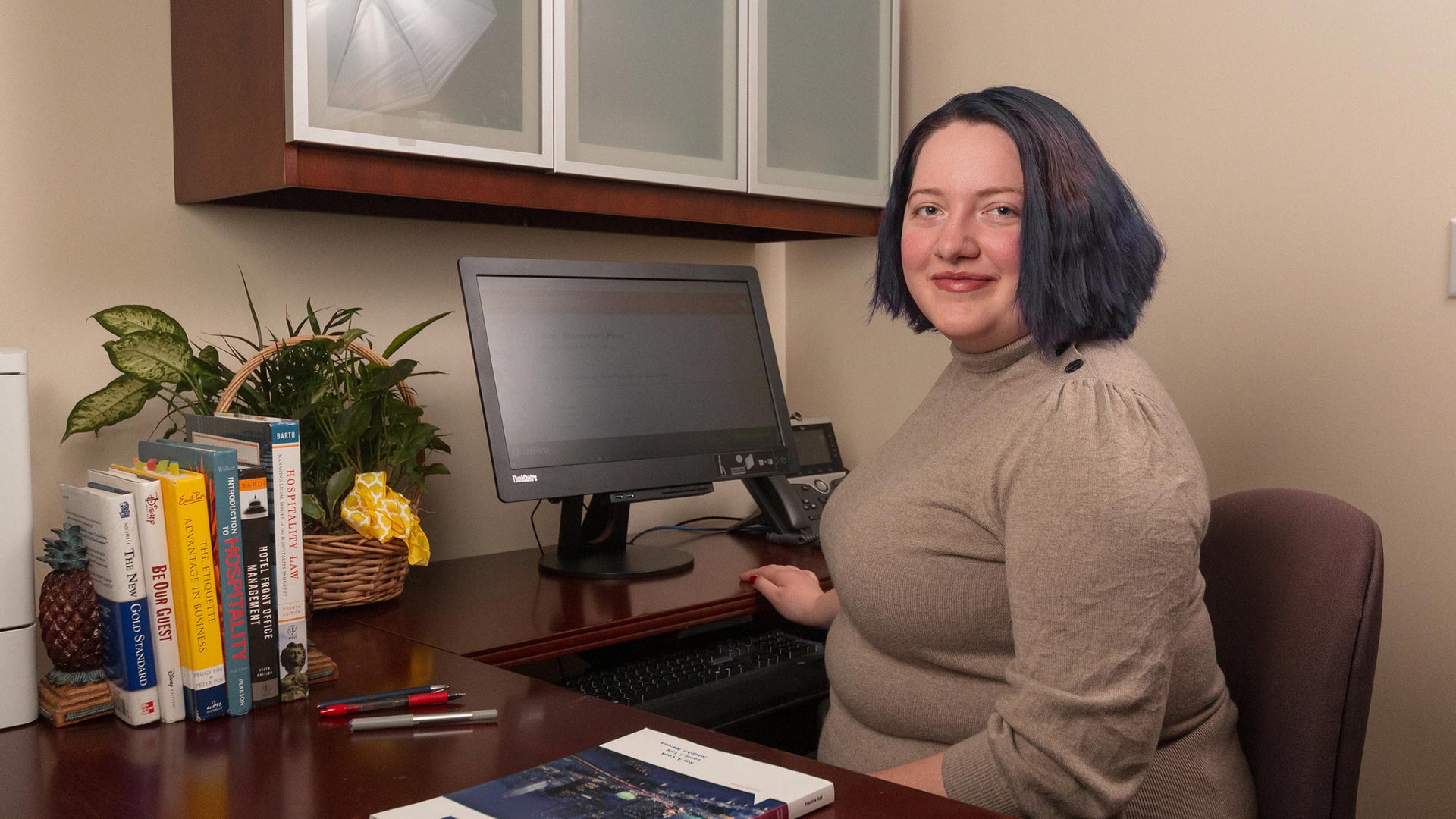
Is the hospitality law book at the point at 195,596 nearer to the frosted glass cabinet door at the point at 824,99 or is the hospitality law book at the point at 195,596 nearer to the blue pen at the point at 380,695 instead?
the blue pen at the point at 380,695

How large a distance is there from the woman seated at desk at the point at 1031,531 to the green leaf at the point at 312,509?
0.68 meters

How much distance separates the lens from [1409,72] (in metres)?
1.65

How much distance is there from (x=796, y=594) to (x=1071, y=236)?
677mm

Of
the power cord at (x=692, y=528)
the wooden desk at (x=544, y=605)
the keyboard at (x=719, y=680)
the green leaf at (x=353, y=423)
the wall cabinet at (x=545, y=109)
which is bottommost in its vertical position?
the keyboard at (x=719, y=680)

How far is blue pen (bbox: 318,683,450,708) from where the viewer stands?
1137 millimetres

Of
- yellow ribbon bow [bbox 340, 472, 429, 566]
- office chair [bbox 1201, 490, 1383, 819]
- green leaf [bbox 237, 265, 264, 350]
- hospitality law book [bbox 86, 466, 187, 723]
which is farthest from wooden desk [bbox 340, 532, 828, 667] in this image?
office chair [bbox 1201, 490, 1383, 819]

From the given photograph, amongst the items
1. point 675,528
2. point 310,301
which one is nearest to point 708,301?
point 675,528

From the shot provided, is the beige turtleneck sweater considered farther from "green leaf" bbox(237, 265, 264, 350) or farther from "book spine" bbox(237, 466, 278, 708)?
"green leaf" bbox(237, 265, 264, 350)

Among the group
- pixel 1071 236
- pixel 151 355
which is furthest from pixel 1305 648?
pixel 151 355

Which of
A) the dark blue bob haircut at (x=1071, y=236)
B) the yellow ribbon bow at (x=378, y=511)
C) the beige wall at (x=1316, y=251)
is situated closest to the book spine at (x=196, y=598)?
the yellow ribbon bow at (x=378, y=511)

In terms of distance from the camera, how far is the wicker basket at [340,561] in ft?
4.99

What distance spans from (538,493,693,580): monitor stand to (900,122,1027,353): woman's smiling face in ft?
2.35

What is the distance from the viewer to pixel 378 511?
5.08ft

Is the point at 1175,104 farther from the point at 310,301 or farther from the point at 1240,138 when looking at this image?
the point at 310,301
